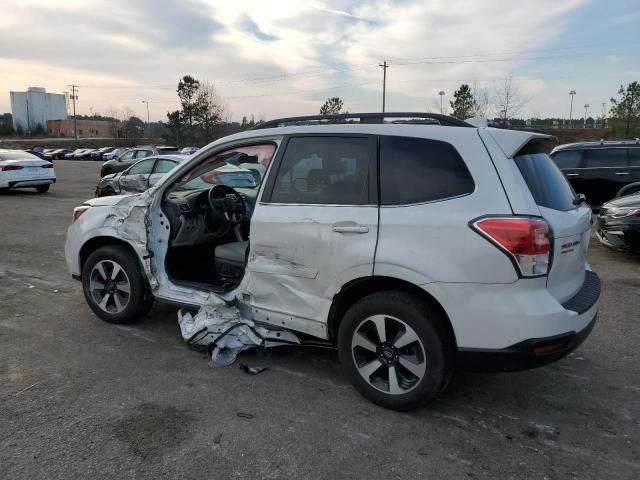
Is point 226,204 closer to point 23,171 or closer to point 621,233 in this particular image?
point 621,233

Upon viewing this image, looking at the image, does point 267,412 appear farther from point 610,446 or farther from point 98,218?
point 98,218

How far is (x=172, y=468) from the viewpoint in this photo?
2658 millimetres

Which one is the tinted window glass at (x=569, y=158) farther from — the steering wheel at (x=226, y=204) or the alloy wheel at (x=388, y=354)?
the alloy wheel at (x=388, y=354)

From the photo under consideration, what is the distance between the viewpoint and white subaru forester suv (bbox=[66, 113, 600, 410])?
9.13 ft

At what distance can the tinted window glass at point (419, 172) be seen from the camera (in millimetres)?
2975

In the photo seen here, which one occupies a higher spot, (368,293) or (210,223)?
(210,223)

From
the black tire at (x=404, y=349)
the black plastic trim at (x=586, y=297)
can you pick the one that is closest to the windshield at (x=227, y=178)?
the black tire at (x=404, y=349)

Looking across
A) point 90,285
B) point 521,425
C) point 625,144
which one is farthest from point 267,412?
point 625,144

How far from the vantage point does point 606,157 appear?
10859 millimetres

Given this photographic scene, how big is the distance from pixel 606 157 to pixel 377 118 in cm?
937

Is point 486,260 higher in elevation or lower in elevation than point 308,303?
higher

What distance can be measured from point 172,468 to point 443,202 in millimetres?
2055

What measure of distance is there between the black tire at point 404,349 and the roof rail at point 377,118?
115 cm

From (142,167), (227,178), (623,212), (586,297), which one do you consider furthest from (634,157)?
(142,167)
